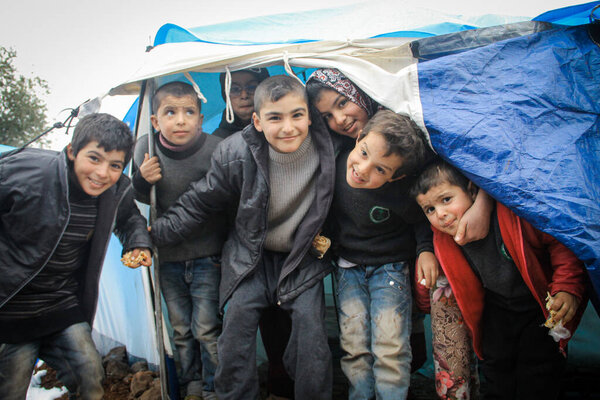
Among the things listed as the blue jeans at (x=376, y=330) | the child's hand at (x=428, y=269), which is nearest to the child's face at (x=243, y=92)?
the blue jeans at (x=376, y=330)

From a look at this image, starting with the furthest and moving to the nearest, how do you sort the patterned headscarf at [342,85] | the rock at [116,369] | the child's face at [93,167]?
the rock at [116,369], the patterned headscarf at [342,85], the child's face at [93,167]

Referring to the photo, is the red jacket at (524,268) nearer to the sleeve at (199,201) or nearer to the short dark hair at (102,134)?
the sleeve at (199,201)

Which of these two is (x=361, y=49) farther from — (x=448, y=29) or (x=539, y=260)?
(x=539, y=260)

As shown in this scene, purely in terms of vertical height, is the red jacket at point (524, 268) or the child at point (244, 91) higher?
the child at point (244, 91)

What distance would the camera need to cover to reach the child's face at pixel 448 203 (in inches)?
68.4

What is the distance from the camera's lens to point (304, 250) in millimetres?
1948

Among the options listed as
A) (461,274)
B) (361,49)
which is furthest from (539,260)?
(361,49)

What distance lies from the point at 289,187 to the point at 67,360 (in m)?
1.31

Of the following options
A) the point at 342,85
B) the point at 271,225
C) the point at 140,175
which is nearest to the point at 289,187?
the point at 271,225

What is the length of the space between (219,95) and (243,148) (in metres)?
1.10

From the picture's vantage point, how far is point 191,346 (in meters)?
2.28

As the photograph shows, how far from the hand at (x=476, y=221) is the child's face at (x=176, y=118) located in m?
1.47

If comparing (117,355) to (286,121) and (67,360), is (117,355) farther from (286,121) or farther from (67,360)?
(286,121)

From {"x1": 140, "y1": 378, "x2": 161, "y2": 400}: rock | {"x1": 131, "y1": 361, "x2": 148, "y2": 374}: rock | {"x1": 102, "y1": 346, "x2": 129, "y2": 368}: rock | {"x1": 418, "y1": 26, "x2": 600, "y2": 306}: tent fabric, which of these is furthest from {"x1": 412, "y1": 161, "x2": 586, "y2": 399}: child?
{"x1": 102, "y1": 346, "x2": 129, "y2": 368}: rock
